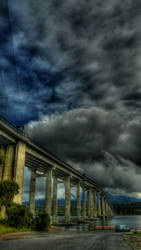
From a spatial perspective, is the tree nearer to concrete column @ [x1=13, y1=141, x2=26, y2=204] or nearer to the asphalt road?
concrete column @ [x1=13, y1=141, x2=26, y2=204]

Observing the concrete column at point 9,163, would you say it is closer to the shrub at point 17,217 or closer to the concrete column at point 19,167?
the concrete column at point 19,167

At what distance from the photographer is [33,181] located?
210ft

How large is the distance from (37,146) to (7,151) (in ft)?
30.0

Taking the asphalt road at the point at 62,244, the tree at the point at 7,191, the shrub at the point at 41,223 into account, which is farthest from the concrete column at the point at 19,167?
the asphalt road at the point at 62,244

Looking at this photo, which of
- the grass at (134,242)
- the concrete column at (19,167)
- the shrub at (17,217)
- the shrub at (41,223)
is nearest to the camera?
the grass at (134,242)

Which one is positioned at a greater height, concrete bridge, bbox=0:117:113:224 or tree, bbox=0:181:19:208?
concrete bridge, bbox=0:117:113:224

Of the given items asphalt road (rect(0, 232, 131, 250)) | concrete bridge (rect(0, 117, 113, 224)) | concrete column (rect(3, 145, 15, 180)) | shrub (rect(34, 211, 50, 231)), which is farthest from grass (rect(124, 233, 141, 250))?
concrete column (rect(3, 145, 15, 180))

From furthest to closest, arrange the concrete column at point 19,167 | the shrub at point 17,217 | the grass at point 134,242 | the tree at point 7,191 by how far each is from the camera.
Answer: the concrete column at point 19,167
the tree at point 7,191
the shrub at point 17,217
the grass at point 134,242

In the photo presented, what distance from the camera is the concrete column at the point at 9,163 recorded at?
41.4m

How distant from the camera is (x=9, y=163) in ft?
140

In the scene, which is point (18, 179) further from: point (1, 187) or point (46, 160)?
point (46, 160)

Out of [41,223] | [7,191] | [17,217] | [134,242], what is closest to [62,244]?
[134,242]

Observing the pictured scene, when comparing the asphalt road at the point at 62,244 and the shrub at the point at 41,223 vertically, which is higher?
the asphalt road at the point at 62,244

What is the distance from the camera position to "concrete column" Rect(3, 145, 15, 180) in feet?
136
